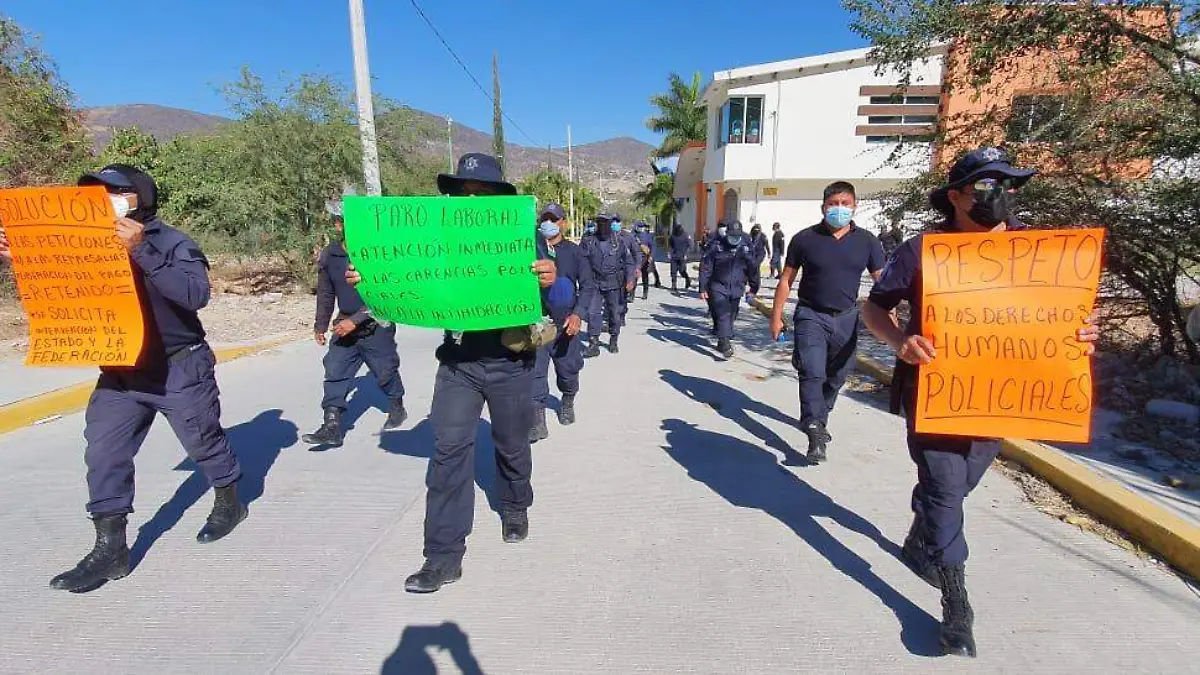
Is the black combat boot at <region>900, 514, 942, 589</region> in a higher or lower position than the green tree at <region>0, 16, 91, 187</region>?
lower

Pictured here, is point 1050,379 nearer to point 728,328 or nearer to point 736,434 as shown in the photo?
point 736,434

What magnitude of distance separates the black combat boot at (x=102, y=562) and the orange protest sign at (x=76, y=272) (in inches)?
29.2

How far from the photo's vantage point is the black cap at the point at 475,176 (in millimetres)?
2787

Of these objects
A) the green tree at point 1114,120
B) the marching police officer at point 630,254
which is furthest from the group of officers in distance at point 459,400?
the marching police officer at point 630,254

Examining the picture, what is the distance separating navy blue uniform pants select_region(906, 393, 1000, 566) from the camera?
2.30 meters

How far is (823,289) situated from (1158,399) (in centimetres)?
310

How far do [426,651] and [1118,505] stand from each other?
3.46m

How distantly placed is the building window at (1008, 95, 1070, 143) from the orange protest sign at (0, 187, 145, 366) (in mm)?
7079

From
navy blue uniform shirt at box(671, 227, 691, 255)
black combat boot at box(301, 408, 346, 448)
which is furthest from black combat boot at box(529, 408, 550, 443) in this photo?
navy blue uniform shirt at box(671, 227, 691, 255)

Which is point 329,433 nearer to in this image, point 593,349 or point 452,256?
point 452,256

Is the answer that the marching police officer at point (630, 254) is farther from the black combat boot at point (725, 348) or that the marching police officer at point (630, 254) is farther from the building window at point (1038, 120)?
the building window at point (1038, 120)

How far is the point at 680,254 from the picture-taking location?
50.1 feet

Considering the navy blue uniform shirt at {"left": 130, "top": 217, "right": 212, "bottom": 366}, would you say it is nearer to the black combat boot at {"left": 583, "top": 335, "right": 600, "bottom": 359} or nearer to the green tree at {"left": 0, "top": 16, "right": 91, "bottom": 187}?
the black combat boot at {"left": 583, "top": 335, "right": 600, "bottom": 359}

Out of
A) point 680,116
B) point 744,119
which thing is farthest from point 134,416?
point 680,116
